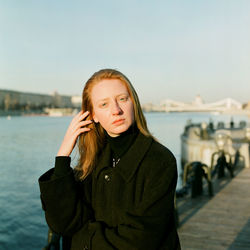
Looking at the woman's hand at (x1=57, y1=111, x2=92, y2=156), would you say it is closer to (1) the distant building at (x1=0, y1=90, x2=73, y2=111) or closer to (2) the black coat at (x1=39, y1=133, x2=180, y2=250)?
(2) the black coat at (x1=39, y1=133, x2=180, y2=250)

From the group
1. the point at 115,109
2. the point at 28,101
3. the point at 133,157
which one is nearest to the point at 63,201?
the point at 133,157

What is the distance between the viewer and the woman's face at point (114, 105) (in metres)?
1.59

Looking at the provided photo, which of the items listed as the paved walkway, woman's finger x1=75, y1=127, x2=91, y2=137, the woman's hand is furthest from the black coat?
the paved walkway

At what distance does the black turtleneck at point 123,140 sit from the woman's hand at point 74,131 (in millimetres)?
199

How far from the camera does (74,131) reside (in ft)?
5.76

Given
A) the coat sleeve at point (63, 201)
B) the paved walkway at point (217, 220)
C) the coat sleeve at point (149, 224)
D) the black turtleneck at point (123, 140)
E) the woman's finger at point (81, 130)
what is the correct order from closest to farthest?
the coat sleeve at point (149, 224) < the coat sleeve at point (63, 201) < the black turtleneck at point (123, 140) < the woman's finger at point (81, 130) < the paved walkway at point (217, 220)

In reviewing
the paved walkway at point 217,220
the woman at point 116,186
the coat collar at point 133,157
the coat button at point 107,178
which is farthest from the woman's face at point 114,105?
the paved walkway at point 217,220

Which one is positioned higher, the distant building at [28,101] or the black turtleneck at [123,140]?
the distant building at [28,101]

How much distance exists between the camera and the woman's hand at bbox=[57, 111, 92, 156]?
166 centimetres

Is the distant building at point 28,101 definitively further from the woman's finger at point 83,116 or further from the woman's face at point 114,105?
the woman's face at point 114,105

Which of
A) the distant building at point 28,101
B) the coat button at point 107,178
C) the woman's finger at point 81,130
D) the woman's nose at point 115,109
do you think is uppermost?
the distant building at point 28,101

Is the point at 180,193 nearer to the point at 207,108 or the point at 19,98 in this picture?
the point at 207,108

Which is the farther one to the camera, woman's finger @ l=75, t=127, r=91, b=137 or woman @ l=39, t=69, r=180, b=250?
woman's finger @ l=75, t=127, r=91, b=137

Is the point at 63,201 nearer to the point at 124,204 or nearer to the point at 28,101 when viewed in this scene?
the point at 124,204
